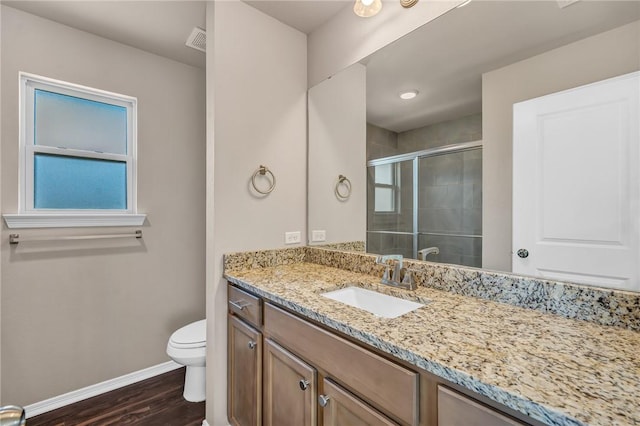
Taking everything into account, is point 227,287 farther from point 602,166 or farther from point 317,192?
point 602,166

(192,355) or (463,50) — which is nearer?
(463,50)

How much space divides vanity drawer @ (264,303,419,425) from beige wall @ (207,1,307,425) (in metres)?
0.64

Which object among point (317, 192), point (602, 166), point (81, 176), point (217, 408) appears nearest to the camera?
point (602, 166)

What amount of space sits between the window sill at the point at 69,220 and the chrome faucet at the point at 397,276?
1880 millimetres

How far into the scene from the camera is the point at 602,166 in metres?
0.89

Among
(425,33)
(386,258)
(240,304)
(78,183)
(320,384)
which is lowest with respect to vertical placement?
(320,384)

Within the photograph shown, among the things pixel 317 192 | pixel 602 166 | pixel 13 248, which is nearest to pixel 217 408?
pixel 317 192

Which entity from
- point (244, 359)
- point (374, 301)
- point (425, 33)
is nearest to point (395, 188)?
point (374, 301)

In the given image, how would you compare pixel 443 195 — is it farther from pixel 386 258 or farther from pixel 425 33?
pixel 425 33

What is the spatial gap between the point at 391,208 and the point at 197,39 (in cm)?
184

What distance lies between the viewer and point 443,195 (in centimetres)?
133

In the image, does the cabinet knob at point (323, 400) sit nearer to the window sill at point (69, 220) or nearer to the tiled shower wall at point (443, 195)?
the tiled shower wall at point (443, 195)

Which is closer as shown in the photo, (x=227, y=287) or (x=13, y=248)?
(x=227, y=287)

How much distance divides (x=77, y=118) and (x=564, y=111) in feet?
9.21
